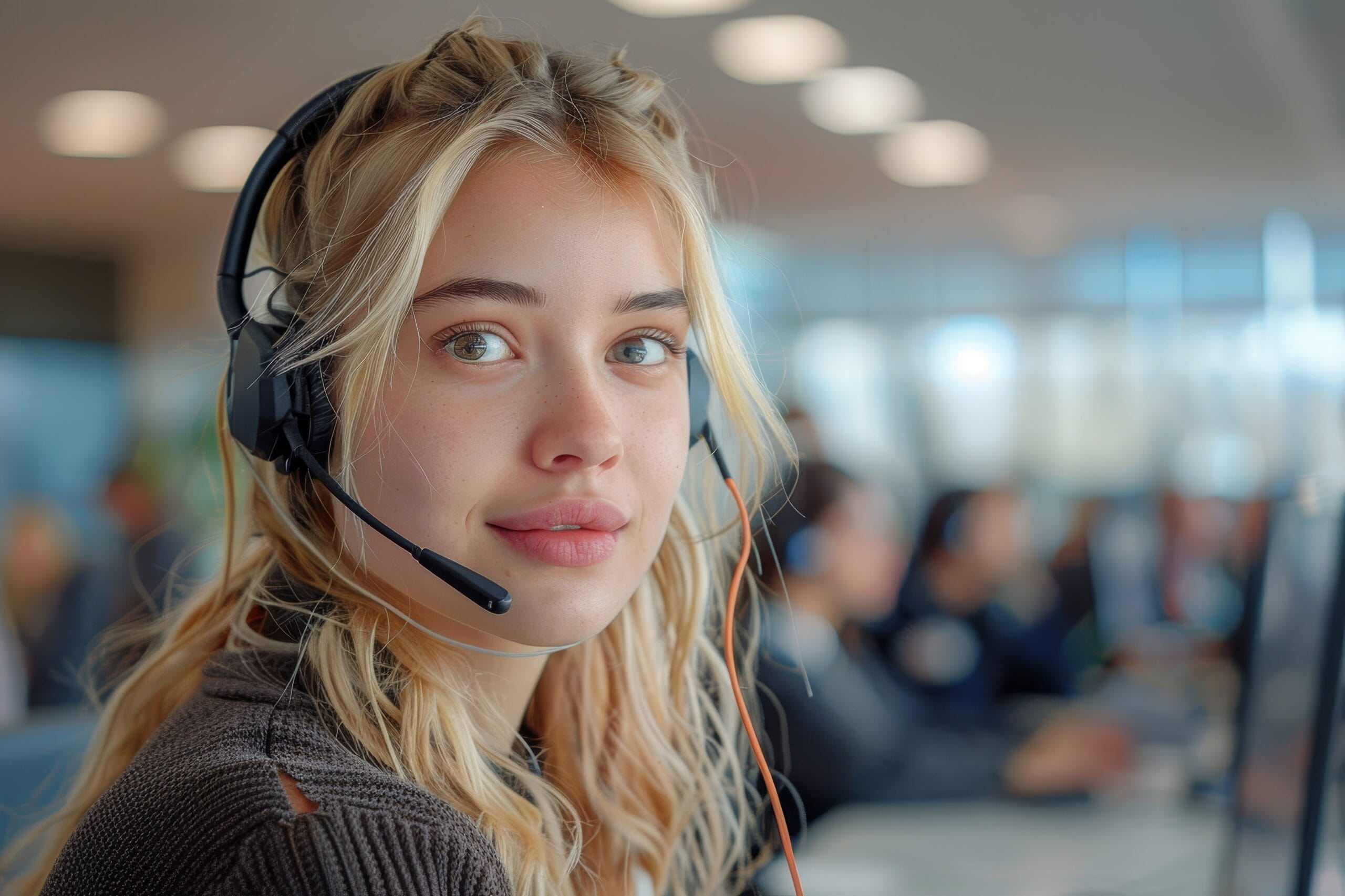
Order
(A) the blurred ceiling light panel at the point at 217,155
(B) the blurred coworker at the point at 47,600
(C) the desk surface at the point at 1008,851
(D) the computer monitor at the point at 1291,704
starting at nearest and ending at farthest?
(D) the computer monitor at the point at 1291,704 → (C) the desk surface at the point at 1008,851 → (B) the blurred coworker at the point at 47,600 → (A) the blurred ceiling light panel at the point at 217,155

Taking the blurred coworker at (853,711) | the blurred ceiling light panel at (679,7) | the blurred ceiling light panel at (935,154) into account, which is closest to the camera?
the blurred coworker at (853,711)

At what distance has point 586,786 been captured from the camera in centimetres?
100

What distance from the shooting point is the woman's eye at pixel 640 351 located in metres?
0.80

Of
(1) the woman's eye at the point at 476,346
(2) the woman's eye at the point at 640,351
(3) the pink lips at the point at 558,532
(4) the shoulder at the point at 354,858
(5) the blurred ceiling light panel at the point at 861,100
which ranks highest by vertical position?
(5) the blurred ceiling light panel at the point at 861,100

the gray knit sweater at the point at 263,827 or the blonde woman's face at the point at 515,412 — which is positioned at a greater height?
the blonde woman's face at the point at 515,412

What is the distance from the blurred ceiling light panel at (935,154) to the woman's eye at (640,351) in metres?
4.70

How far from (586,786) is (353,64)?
2899 mm

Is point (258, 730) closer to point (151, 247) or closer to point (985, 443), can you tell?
point (151, 247)

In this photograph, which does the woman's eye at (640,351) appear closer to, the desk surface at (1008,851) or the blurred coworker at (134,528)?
the desk surface at (1008,851)

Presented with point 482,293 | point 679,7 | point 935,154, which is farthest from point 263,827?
point 935,154

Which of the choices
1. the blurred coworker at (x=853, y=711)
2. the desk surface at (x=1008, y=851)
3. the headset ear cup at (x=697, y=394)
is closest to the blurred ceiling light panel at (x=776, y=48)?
the blurred coworker at (x=853, y=711)

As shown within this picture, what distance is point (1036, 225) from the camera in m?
7.21

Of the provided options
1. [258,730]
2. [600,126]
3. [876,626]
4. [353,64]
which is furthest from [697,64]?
[258,730]

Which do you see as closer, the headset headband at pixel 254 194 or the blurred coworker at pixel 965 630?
the headset headband at pixel 254 194
